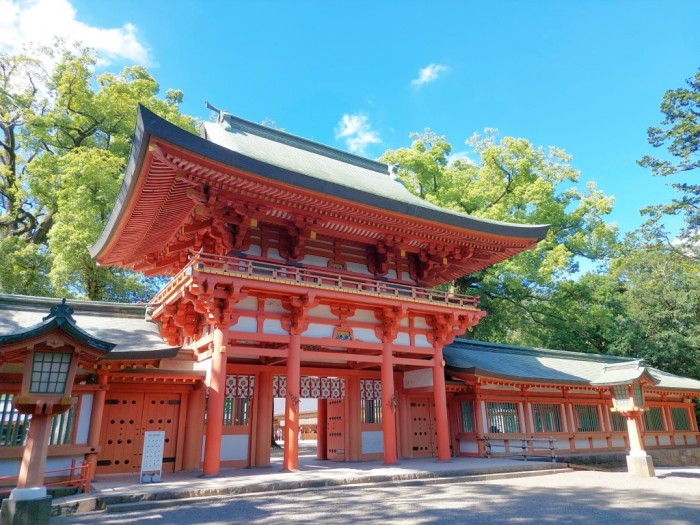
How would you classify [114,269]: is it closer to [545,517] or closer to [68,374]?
[68,374]

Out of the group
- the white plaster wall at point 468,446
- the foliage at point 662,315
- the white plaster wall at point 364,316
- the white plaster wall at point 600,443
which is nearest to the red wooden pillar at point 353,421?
the white plaster wall at point 364,316

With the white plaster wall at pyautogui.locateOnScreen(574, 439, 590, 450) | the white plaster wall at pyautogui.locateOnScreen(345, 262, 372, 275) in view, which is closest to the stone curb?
the white plaster wall at pyautogui.locateOnScreen(345, 262, 372, 275)

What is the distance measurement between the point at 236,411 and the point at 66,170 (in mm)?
14886

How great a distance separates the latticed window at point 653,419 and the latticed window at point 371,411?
43.9 ft

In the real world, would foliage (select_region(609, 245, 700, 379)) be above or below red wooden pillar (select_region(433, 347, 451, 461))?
above

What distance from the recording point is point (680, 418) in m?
22.2

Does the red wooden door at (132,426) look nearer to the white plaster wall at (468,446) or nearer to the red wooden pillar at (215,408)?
the red wooden pillar at (215,408)

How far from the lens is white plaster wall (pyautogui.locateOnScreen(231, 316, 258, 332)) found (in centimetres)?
1196

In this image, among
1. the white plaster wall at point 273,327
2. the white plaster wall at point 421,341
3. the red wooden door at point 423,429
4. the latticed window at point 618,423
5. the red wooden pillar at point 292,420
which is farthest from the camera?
the latticed window at point 618,423

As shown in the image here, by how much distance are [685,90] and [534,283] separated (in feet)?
39.1

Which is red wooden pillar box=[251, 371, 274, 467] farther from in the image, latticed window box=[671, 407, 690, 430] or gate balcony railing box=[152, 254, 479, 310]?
latticed window box=[671, 407, 690, 430]

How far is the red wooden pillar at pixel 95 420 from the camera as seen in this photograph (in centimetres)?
1005

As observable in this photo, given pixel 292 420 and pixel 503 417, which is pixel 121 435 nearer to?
pixel 292 420

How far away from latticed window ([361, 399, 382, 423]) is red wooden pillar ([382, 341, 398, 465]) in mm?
1998
